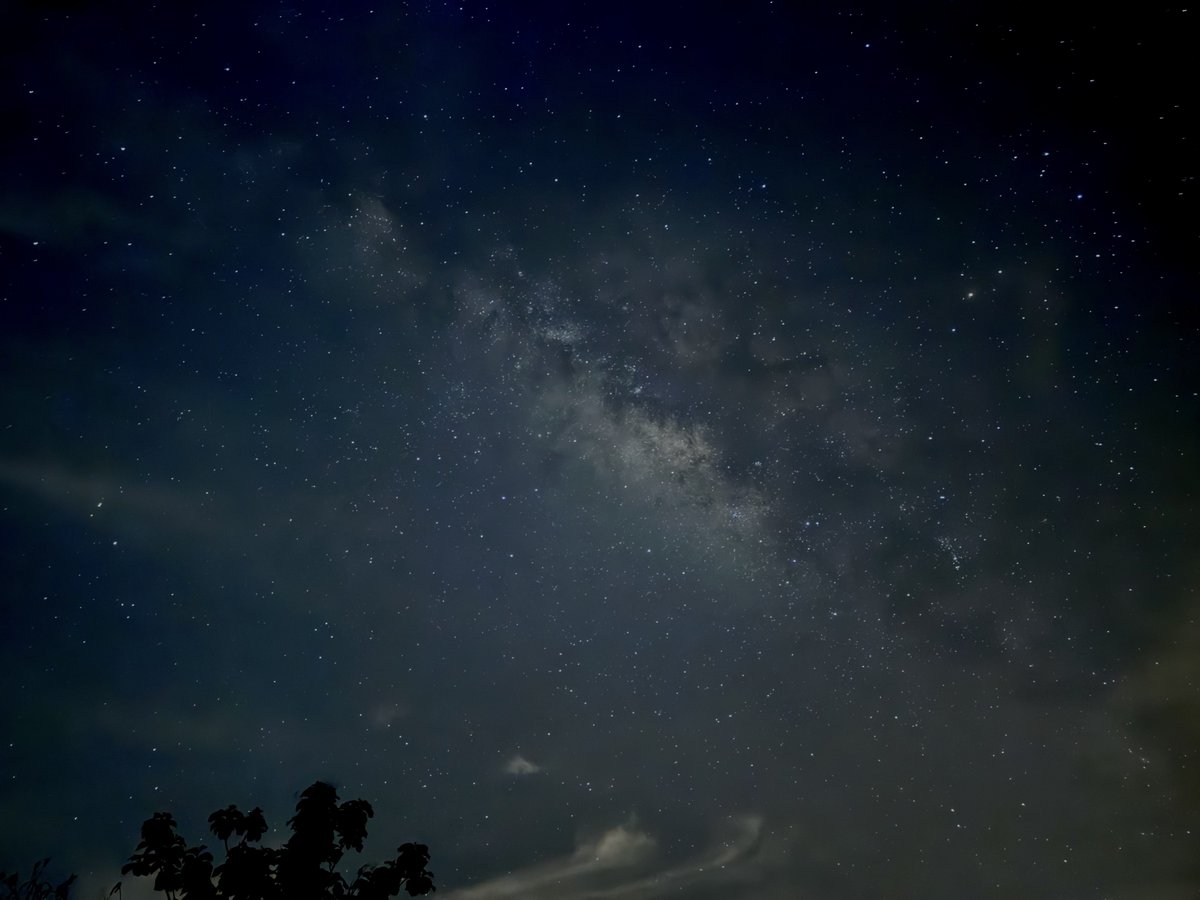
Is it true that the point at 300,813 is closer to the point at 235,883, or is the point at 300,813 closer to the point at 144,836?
the point at 235,883

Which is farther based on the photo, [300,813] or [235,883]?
[300,813]

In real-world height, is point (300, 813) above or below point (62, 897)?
above

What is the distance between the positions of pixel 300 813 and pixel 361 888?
158cm

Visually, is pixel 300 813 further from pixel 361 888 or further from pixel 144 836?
pixel 144 836

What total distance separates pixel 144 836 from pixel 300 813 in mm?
2949

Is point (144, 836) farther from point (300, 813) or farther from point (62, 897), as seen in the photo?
point (62, 897)

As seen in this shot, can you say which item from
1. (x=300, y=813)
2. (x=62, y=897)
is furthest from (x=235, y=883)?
(x=62, y=897)

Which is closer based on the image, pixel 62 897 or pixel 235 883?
pixel 235 883

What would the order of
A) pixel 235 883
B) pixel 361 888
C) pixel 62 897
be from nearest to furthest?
pixel 235 883, pixel 361 888, pixel 62 897

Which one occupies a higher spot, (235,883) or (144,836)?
(144,836)

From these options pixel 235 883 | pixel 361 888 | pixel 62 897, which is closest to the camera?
pixel 235 883

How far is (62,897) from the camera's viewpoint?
94.5 feet

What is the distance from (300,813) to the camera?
10.6 meters

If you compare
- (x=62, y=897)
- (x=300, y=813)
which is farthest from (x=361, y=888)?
(x=62, y=897)
